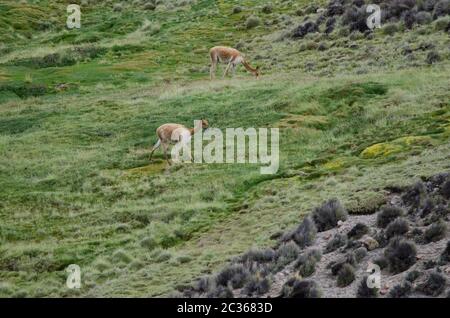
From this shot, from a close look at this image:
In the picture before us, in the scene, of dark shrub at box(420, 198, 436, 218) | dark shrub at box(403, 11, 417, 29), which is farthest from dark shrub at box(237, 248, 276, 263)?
dark shrub at box(403, 11, 417, 29)

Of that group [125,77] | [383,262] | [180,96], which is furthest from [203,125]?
[125,77]

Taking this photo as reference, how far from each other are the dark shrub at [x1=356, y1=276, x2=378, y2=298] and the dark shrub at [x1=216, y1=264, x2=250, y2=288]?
7.88ft

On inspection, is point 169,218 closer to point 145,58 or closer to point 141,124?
point 141,124

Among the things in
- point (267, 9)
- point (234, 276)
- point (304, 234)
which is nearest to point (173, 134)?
point (304, 234)

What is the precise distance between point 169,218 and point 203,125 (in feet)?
21.6

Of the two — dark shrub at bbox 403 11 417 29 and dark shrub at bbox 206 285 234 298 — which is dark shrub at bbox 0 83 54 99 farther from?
dark shrub at bbox 206 285 234 298

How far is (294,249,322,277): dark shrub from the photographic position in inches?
535

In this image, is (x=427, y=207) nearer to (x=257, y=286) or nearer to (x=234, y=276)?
(x=257, y=286)

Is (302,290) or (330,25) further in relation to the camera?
(330,25)

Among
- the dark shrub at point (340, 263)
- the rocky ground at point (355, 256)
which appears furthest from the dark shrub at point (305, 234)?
the dark shrub at point (340, 263)

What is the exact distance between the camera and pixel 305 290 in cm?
1250

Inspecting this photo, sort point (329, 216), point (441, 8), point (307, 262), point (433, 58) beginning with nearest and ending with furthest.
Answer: point (307, 262) → point (329, 216) → point (433, 58) → point (441, 8)

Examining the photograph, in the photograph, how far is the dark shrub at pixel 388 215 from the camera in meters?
15.2

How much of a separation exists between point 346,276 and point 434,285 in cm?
164
